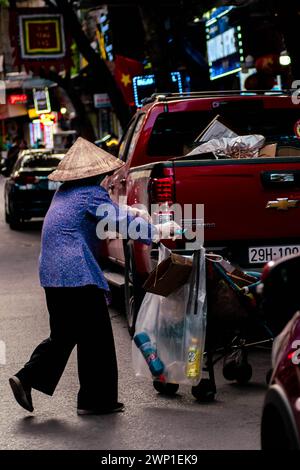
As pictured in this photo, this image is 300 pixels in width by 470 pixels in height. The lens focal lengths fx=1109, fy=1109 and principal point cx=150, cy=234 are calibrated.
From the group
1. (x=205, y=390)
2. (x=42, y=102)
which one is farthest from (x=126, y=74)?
(x=42, y=102)

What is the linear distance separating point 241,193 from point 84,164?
5.54ft

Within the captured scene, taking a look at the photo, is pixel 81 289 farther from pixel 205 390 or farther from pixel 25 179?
pixel 25 179

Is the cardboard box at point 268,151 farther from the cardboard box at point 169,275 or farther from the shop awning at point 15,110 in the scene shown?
the shop awning at point 15,110

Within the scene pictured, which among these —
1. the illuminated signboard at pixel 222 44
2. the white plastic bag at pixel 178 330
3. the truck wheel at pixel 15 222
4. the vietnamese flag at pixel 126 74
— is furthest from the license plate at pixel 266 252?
the vietnamese flag at pixel 126 74

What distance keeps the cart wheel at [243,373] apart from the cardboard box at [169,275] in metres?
0.82

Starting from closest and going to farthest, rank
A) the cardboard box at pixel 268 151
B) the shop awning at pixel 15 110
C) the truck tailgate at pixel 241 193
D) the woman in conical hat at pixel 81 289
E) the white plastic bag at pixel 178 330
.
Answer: the woman in conical hat at pixel 81 289
the white plastic bag at pixel 178 330
the truck tailgate at pixel 241 193
the cardboard box at pixel 268 151
the shop awning at pixel 15 110

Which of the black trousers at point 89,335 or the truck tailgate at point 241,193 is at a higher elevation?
the truck tailgate at point 241,193

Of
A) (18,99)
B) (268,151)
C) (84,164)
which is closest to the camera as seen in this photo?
(84,164)

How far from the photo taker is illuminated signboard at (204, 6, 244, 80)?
24034 mm

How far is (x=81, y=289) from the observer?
23.3ft

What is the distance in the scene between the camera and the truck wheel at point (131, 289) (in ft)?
31.6

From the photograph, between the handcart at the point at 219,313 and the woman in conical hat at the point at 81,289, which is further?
the handcart at the point at 219,313
